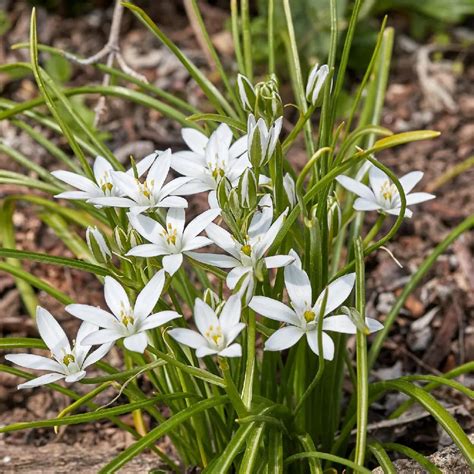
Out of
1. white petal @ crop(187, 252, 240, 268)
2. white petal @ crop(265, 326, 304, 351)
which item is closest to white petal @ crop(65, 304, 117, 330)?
white petal @ crop(187, 252, 240, 268)

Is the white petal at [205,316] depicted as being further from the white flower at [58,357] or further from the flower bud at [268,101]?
the flower bud at [268,101]

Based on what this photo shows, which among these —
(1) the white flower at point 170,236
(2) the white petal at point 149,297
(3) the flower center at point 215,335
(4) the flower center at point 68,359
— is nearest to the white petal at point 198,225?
(1) the white flower at point 170,236

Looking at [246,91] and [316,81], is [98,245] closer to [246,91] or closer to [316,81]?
[246,91]

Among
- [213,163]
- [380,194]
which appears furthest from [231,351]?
[380,194]

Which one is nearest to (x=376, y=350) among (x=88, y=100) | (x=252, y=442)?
(x=252, y=442)

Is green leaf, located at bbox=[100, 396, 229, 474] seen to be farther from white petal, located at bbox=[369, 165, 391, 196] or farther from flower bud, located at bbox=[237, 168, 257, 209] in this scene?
white petal, located at bbox=[369, 165, 391, 196]

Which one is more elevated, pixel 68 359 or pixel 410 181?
pixel 410 181
